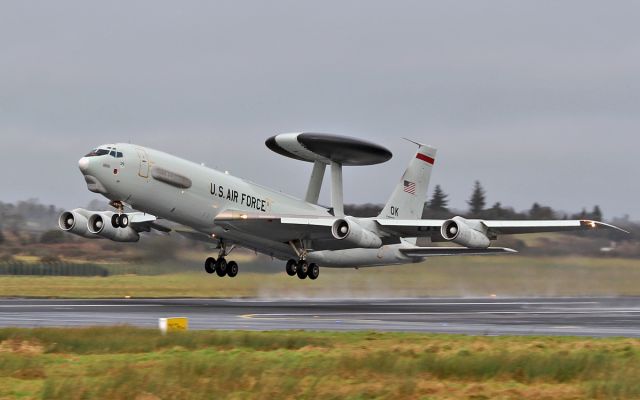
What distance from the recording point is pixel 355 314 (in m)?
44.0

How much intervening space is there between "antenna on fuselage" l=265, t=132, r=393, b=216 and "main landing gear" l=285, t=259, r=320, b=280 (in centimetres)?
437

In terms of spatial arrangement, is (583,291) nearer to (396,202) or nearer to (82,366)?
(396,202)

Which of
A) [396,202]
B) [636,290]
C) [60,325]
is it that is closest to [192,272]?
[396,202]

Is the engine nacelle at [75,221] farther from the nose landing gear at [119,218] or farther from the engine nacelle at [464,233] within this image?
the engine nacelle at [464,233]

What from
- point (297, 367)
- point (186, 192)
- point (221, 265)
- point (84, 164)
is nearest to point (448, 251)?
point (221, 265)

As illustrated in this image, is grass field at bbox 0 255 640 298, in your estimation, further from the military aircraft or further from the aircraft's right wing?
the aircraft's right wing

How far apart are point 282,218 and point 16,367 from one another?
2815 centimetres

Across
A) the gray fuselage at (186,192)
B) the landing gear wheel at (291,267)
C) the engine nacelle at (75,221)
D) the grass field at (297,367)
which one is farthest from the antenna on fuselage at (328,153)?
the grass field at (297,367)

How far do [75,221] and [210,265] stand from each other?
7.67 m

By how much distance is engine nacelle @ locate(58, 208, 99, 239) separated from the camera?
53938 millimetres

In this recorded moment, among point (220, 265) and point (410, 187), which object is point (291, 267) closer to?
point (220, 265)

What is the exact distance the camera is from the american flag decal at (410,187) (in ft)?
195

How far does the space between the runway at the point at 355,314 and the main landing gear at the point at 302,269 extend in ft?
5.26

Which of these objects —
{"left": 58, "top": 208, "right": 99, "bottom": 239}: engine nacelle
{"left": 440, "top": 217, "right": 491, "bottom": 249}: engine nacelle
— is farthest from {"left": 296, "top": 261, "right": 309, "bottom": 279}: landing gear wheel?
{"left": 58, "top": 208, "right": 99, "bottom": 239}: engine nacelle
